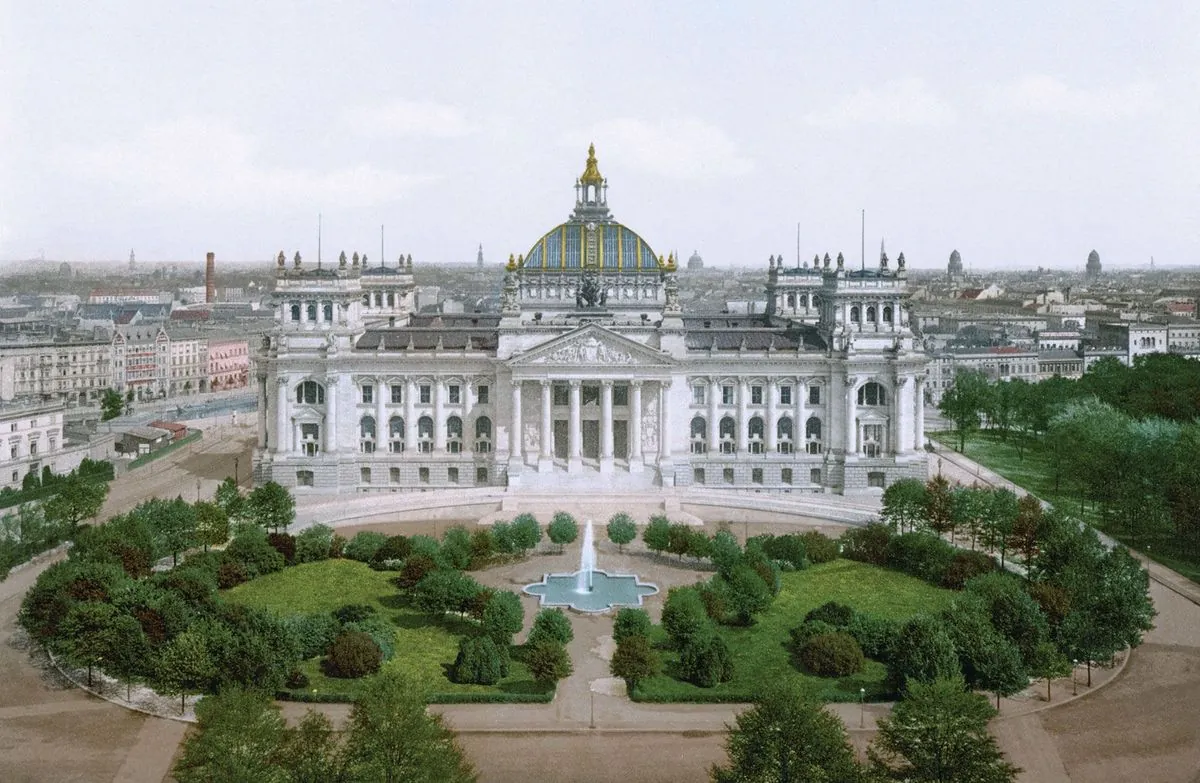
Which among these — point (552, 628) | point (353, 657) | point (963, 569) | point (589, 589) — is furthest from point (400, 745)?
point (963, 569)

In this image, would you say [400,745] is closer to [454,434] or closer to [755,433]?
[454,434]

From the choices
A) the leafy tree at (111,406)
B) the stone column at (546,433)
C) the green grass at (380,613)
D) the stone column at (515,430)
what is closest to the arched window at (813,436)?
the stone column at (546,433)

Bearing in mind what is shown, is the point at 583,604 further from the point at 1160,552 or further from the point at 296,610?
the point at 1160,552

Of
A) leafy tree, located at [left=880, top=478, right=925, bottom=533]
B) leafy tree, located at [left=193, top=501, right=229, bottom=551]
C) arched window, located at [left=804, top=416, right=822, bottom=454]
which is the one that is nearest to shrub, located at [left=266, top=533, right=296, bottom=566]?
leafy tree, located at [left=193, top=501, right=229, bottom=551]

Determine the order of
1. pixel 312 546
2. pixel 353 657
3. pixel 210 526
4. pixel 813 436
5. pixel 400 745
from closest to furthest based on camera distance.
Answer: pixel 400 745, pixel 353 657, pixel 312 546, pixel 210 526, pixel 813 436

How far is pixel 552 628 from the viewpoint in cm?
5225

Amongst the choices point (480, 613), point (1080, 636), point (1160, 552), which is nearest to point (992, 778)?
point (1080, 636)

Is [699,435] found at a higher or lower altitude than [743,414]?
lower

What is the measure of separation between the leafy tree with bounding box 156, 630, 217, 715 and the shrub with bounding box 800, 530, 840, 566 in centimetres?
3517

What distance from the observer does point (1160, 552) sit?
73.6 m

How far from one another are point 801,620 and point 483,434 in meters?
40.6

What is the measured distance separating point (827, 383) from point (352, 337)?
3700cm

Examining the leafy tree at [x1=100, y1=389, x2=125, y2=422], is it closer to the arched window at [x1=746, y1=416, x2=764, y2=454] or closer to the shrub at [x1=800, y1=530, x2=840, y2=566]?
the arched window at [x1=746, y1=416, x2=764, y2=454]

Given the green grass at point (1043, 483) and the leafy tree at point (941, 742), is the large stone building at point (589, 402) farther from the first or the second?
the leafy tree at point (941, 742)
